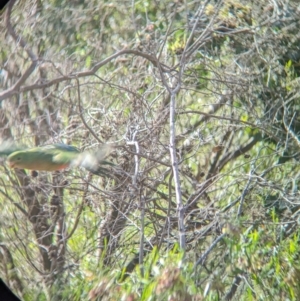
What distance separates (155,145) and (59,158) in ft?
0.76

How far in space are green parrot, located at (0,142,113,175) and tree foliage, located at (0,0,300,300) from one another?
0.09 feet

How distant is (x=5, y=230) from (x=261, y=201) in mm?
637

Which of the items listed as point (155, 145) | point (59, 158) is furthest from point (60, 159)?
point (155, 145)

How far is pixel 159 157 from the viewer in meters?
1.62

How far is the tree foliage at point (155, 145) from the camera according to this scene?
5.08ft

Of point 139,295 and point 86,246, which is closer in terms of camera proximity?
point 139,295

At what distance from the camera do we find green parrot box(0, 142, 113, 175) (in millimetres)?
1567

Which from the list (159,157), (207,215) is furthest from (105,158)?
(207,215)

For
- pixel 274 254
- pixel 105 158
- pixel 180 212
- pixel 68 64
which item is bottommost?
pixel 274 254

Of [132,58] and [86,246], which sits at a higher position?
[132,58]

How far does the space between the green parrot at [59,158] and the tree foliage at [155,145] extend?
28mm

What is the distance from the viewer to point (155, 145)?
163 cm

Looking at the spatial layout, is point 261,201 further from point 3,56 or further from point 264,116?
point 3,56

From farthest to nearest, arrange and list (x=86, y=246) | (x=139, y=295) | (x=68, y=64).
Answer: (x=68, y=64), (x=86, y=246), (x=139, y=295)
